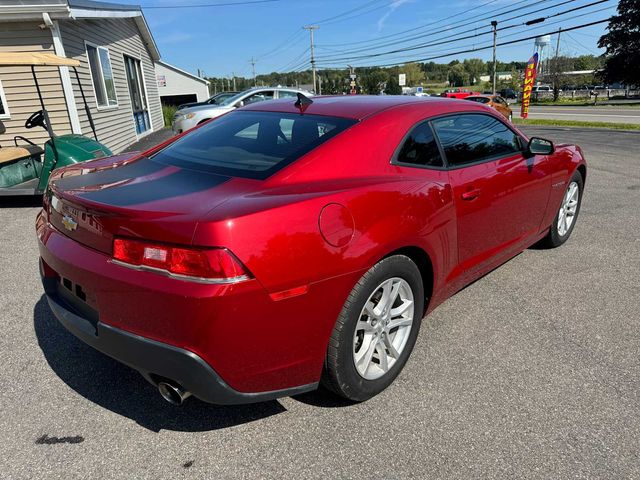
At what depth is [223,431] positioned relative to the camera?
2256 mm

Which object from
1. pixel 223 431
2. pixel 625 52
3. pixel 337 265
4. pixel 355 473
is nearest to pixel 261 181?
pixel 337 265

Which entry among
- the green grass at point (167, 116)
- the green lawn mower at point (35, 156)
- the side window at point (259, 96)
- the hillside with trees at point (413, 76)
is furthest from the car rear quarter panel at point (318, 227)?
the hillside with trees at point (413, 76)

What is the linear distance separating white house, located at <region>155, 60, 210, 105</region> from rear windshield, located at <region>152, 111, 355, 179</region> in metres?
31.9

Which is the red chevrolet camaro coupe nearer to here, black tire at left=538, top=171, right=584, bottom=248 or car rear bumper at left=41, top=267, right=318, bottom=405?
car rear bumper at left=41, top=267, right=318, bottom=405

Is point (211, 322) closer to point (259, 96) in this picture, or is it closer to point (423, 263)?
point (423, 263)

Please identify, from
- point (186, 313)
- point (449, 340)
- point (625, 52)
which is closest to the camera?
point (186, 313)

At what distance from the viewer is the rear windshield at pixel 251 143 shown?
243 centimetres

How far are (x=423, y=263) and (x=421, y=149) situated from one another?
68 centimetres

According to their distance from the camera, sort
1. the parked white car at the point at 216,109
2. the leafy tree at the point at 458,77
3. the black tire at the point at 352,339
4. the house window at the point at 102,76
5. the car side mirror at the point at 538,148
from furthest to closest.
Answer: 1. the leafy tree at the point at 458,77
2. the parked white car at the point at 216,109
3. the house window at the point at 102,76
4. the car side mirror at the point at 538,148
5. the black tire at the point at 352,339

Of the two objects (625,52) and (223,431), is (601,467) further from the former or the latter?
(625,52)

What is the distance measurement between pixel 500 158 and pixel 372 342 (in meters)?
1.79

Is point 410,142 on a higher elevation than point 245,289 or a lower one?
higher

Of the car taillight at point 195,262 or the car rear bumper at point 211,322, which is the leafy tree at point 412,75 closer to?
the car rear bumper at point 211,322

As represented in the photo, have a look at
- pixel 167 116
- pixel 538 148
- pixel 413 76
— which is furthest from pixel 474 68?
pixel 538 148
